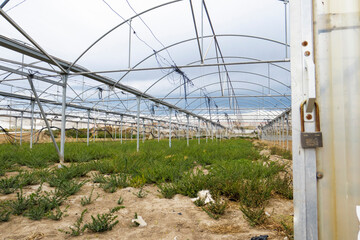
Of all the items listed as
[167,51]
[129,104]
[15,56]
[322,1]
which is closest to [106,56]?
[167,51]

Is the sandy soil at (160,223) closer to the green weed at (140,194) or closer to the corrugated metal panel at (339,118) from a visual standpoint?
the green weed at (140,194)

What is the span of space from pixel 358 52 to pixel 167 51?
6.93m

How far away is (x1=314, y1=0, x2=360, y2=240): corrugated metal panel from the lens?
40.3 inches

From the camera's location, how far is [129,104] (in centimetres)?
1803

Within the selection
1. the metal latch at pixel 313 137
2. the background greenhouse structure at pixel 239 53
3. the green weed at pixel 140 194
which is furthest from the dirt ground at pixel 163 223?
the metal latch at pixel 313 137

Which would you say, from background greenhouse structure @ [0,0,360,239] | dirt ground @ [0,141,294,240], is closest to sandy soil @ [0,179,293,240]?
dirt ground @ [0,141,294,240]

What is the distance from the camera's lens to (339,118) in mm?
1058

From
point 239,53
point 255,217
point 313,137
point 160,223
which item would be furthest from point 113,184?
point 239,53

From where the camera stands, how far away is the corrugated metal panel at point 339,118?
1022 mm

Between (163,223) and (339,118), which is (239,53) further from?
(339,118)

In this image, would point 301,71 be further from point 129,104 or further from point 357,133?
point 129,104

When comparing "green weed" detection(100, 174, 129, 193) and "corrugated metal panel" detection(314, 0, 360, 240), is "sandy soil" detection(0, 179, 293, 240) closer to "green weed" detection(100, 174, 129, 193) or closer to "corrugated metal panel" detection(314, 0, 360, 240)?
"green weed" detection(100, 174, 129, 193)

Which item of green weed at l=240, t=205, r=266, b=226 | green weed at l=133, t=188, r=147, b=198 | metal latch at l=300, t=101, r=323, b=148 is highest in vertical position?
metal latch at l=300, t=101, r=323, b=148

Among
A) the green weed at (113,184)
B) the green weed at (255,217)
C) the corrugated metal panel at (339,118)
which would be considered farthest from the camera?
the green weed at (113,184)
